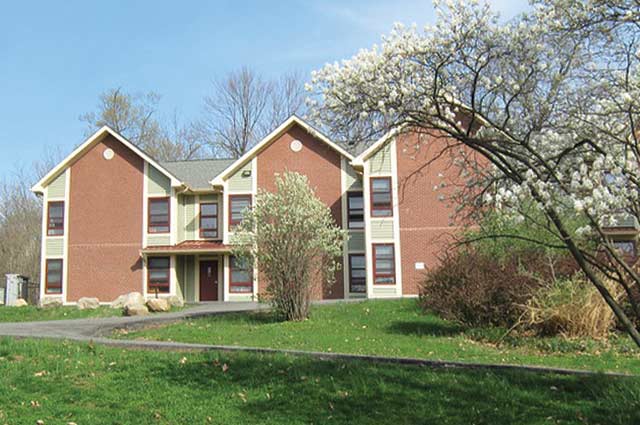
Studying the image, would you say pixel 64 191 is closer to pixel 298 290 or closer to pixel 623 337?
pixel 298 290

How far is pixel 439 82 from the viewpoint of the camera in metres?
6.80

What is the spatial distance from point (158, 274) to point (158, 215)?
2647mm

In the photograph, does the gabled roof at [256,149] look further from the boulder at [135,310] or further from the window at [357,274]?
the boulder at [135,310]

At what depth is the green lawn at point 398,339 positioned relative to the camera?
35.2 ft

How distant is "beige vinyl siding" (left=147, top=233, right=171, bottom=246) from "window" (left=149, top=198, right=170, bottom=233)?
23 cm

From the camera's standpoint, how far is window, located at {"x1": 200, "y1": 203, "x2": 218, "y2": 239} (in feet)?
94.9

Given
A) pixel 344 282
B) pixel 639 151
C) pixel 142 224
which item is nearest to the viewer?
pixel 639 151

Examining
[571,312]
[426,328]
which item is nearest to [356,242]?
[426,328]

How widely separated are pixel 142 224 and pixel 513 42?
950 inches

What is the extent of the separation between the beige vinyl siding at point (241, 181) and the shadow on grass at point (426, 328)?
1374cm

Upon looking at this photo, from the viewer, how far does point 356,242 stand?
26.8 metres

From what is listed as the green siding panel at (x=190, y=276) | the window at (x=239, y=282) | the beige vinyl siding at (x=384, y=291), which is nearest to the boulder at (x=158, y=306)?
the window at (x=239, y=282)

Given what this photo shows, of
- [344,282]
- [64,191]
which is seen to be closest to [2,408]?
[344,282]

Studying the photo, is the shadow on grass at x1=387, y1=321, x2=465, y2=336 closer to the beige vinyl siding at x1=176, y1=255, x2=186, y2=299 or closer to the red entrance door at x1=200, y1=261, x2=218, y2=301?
the red entrance door at x1=200, y1=261, x2=218, y2=301
